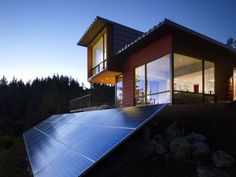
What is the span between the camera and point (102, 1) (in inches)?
623

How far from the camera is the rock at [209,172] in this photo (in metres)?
2.94

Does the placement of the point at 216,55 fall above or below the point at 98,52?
below

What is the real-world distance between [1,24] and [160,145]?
16531 millimetres

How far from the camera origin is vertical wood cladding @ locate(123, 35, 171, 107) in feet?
29.8

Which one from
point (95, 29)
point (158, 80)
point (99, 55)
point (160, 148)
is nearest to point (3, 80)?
point (99, 55)

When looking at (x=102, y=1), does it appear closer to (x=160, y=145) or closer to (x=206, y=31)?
(x=160, y=145)

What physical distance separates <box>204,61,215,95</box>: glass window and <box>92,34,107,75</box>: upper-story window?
20.9 ft

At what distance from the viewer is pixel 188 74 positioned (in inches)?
429

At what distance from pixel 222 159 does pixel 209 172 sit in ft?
1.63

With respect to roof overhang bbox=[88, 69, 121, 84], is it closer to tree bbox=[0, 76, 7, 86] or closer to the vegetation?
the vegetation

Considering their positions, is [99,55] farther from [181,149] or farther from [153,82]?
[181,149]

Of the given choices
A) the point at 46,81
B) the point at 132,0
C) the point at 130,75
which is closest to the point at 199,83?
the point at 130,75

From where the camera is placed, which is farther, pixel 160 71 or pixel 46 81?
pixel 46 81

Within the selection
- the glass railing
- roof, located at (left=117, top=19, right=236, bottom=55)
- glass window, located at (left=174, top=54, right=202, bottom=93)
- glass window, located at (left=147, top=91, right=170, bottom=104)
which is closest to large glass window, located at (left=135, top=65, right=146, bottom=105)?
glass window, located at (left=147, top=91, right=170, bottom=104)
